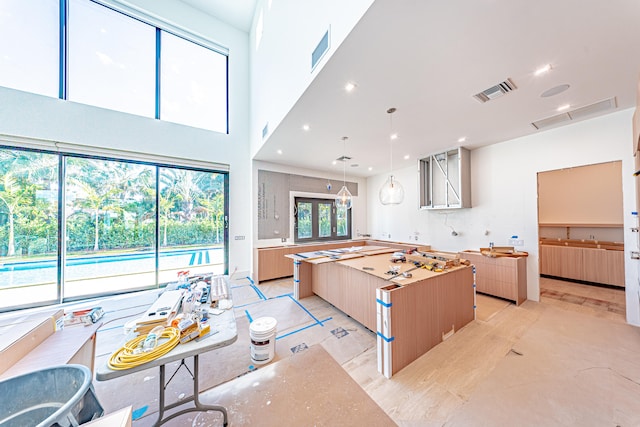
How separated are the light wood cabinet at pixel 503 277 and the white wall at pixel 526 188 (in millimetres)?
287

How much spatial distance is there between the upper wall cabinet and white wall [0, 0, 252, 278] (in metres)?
4.44

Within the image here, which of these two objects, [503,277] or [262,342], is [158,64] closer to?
[262,342]

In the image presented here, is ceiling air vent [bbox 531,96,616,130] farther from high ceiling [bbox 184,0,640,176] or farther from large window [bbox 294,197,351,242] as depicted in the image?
large window [bbox 294,197,351,242]

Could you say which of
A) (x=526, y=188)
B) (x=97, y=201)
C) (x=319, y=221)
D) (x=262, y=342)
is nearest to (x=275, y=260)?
(x=319, y=221)

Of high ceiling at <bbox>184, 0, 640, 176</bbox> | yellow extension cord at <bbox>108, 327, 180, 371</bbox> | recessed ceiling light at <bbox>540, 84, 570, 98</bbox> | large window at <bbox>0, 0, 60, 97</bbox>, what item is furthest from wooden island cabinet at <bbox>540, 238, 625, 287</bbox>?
large window at <bbox>0, 0, 60, 97</bbox>

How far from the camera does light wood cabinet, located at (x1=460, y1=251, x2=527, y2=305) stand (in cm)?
348

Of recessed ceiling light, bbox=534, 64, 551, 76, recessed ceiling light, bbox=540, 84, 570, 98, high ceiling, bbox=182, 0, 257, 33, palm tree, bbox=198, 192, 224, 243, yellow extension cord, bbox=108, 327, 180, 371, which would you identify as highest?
high ceiling, bbox=182, 0, 257, 33

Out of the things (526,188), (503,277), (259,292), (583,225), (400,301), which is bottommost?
(259,292)

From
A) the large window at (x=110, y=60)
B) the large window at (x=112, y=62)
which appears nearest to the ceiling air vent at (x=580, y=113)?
the large window at (x=112, y=62)

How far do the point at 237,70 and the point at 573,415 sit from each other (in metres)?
7.68

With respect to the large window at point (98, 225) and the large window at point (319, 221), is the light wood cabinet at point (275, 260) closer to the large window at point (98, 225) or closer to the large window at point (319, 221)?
the large window at point (319, 221)

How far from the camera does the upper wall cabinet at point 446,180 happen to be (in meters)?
4.28

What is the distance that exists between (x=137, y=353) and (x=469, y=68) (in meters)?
3.50

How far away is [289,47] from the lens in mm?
2900
